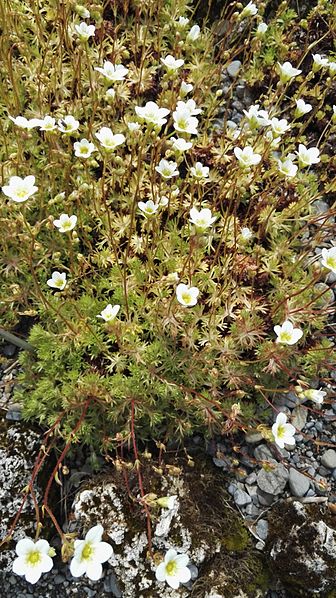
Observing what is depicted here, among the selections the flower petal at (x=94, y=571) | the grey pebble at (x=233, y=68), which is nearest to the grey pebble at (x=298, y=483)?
the flower petal at (x=94, y=571)

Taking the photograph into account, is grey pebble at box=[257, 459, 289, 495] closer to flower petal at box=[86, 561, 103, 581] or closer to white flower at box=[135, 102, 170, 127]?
flower petal at box=[86, 561, 103, 581]

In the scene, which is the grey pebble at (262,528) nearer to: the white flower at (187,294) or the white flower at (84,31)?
the white flower at (187,294)

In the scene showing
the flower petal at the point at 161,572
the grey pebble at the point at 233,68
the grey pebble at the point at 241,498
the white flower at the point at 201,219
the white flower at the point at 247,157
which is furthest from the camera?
the grey pebble at the point at 233,68

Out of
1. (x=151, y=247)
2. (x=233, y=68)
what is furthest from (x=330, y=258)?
(x=233, y=68)

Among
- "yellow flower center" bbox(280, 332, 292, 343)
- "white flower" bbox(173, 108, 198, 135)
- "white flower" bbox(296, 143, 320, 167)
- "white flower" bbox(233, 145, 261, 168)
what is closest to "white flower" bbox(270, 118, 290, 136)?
"white flower" bbox(296, 143, 320, 167)

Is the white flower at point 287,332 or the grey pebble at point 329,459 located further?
the grey pebble at point 329,459

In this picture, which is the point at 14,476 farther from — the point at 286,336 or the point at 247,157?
the point at 247,157
